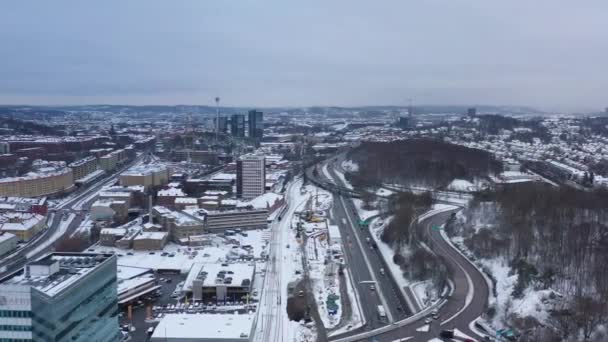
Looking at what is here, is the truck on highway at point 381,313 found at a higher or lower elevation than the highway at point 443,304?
lower

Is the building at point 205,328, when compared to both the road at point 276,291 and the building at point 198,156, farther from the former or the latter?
the building at point 198,156

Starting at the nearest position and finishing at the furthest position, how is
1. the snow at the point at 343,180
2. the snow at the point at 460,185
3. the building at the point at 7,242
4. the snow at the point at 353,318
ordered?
1. the snow at the point at 353,318
2. the building at the point at 7,242
3. the snow at the point at 460,185
4. the snow at the point at 343,180

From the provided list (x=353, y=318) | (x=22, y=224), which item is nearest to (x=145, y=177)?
(x=22, y=224)

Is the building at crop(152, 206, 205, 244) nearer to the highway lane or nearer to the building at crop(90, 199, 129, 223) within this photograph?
the building at crop(90, 199, 129, 223)

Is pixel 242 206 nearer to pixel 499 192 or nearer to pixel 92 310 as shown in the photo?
pixel 499 192

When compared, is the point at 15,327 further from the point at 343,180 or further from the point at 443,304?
the point at 343,180

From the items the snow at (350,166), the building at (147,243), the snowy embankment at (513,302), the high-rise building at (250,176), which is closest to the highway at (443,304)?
the snowy embankment at (513,302)
